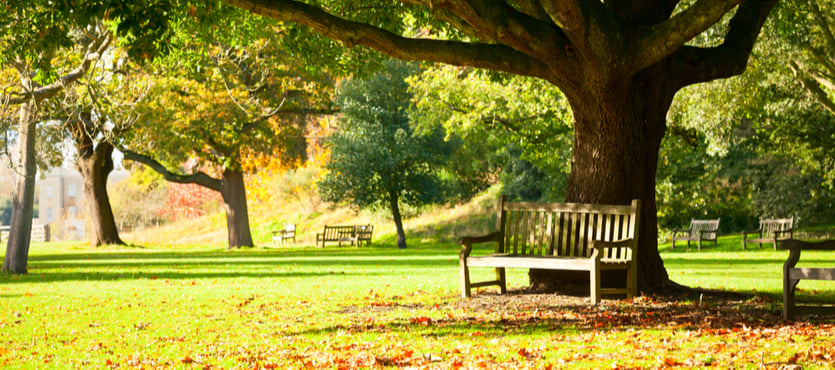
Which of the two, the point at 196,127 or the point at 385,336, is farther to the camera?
the point at 196,127

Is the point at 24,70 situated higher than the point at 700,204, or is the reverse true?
the point at 24,70

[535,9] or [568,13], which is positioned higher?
[535,9]

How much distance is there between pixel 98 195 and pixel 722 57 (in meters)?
27.8

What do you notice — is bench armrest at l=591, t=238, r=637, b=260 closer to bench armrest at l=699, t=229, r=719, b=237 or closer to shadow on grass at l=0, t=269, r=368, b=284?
shadow on grass at l=0, t=269, r=368, b=284

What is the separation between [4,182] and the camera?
6344 centimetres

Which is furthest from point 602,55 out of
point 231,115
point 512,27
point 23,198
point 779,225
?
point 231,115

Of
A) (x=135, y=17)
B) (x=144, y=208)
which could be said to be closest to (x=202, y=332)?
(x=135, y=17)

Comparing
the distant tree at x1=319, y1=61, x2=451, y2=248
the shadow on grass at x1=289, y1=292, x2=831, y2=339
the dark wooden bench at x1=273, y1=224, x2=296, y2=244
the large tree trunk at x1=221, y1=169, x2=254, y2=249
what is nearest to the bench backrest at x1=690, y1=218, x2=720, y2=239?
the distant tree at x1=319, y1=61, x2=451, y2=248

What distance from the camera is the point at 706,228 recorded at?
25.7 metres

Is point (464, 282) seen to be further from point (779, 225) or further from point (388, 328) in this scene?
point (779, 225)

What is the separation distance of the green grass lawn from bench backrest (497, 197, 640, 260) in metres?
0.66

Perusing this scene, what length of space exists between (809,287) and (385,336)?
25.7 ft

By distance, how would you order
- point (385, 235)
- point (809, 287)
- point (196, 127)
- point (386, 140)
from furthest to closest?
point (385, 235) → point (386, 140) → point (196, 127) → point (809, 287)

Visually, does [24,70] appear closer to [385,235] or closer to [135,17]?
[135,17]
